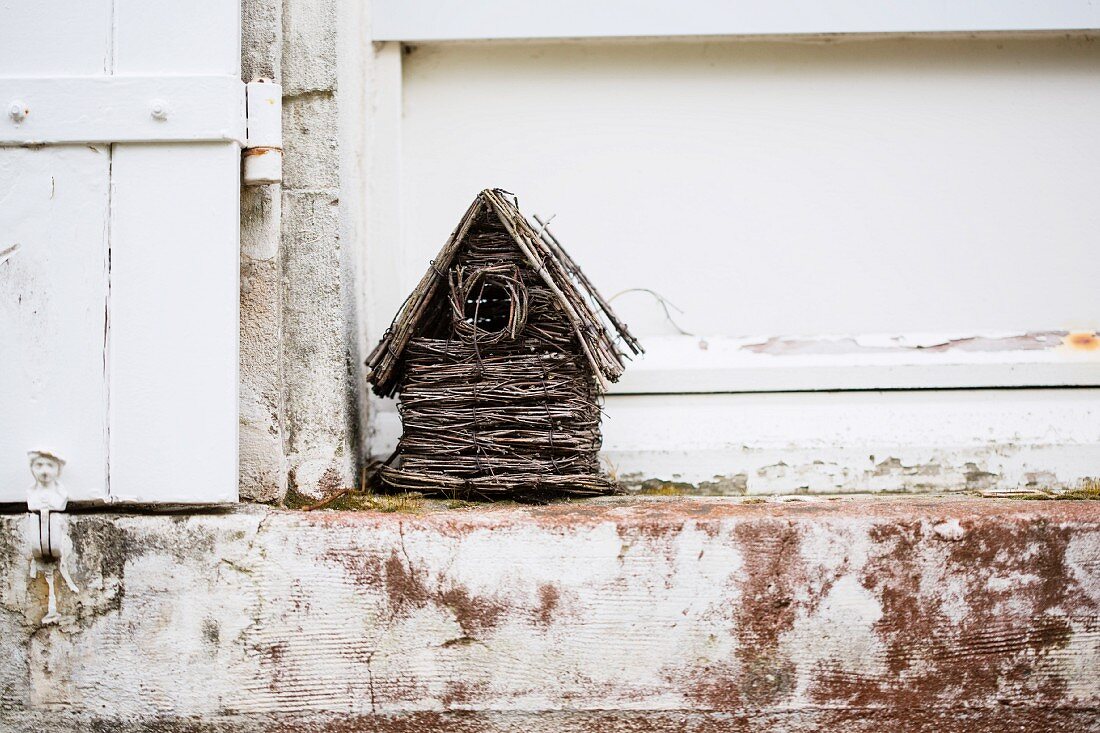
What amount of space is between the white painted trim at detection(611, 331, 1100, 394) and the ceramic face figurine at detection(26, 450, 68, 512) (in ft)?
4.50

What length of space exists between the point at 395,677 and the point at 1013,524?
4.57 feet

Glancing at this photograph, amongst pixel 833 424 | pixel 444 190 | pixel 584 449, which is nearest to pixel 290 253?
pixel 444 190

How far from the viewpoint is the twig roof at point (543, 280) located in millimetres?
2078

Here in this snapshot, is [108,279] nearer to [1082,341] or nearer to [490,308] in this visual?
[490,308]

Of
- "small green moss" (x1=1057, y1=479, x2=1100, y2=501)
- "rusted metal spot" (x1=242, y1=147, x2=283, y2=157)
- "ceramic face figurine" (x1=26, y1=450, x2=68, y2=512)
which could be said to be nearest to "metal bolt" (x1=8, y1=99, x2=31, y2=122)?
"rusted metal spot" (x1=242, y1=147, x2=283, y2=157)

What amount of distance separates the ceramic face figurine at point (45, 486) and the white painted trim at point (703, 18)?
137 cm

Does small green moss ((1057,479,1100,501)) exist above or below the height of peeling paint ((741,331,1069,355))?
below

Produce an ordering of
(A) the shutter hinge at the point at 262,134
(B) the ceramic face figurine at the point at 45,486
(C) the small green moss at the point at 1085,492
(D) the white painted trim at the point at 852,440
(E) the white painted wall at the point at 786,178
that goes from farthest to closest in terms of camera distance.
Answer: (E) the white painted wall at the point at 786,178 → (D) the white painted trim at the point at 852,440 → (C) the small green moss at the point at 1085,492 → (A) the shutter hinge at the point at 262,134 → (B) the ceramic face figurine at the point at 45,486

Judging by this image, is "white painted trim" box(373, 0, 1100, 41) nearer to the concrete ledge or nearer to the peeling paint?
the peeling paint

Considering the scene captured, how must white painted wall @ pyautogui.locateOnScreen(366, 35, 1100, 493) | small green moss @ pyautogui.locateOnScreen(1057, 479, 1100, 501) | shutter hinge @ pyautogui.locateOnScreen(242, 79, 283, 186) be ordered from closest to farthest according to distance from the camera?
1. shutter hinge @ pyautogui.locateOnScreen(242, 79, 283, 186)
2. small green moss @ pyautogui.locateOnScreen(1057, 479, 1100, 501)
3. white painted wall @ pyautogui.locateOnScreen(366, 35, 1100, 493)

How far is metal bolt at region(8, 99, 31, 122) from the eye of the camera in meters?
1.95

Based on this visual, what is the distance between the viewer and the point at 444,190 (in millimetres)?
2541

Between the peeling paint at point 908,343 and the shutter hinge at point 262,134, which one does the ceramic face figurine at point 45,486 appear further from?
the peeling paint at point 908,343

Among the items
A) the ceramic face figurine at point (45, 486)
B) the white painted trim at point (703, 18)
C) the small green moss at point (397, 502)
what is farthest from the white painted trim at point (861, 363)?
the ceramic face figurine at point (45, 486)
